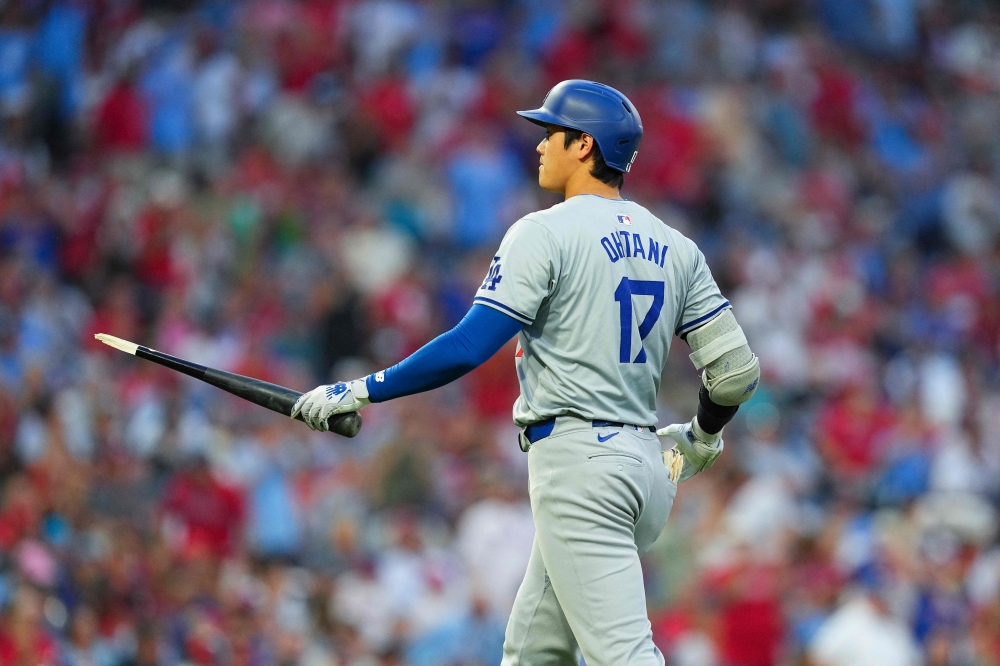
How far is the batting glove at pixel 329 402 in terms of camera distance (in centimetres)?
402

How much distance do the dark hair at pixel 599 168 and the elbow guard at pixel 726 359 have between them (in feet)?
1.70

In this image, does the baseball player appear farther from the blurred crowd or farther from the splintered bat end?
the blurred crowd

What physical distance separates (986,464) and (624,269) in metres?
6.68

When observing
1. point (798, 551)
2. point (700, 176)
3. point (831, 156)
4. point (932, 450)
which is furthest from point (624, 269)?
point (831, 156)

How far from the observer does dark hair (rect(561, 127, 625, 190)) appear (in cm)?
415

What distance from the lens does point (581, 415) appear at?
13.1 ft

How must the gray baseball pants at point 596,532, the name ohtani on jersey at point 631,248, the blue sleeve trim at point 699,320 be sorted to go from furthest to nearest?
the blue sleeve trim at point 699,320 < the name ohtani on jersey at point 631,248 < the gray baseball pants at point 596,532

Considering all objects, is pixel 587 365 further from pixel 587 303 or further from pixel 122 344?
pixel 122 344

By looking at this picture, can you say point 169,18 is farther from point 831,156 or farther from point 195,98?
point 831,156

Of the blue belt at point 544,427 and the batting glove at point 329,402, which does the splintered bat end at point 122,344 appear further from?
the blue belt at point 544,427

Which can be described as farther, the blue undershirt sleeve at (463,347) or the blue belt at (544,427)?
the blue belt at (544,427)

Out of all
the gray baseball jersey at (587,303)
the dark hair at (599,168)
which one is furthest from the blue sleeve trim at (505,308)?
the dark hair at (599,168)

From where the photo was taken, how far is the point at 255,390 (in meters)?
4.23

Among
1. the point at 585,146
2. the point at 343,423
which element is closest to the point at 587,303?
the point at 585,146
